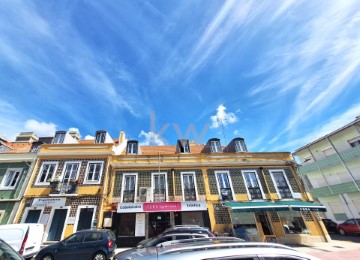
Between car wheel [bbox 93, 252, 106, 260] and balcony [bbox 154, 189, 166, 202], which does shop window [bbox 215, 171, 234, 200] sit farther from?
car wheel [bbox 93, 252, 106, 260]

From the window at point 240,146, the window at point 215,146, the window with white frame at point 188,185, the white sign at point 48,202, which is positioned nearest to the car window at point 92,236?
the white sign at point 48,202

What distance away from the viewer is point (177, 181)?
15.6 m

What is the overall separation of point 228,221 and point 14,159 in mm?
18783

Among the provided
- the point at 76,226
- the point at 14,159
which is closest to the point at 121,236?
the point at 76,226

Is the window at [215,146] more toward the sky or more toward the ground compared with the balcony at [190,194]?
more toward the sky

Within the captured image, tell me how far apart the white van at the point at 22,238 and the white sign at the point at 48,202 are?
494 centimetres

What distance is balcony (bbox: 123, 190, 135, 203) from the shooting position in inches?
572

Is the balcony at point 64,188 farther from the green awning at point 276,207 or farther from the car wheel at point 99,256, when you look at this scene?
the green awning at point 276,207

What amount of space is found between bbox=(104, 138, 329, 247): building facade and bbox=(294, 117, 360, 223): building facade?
30.1 ft

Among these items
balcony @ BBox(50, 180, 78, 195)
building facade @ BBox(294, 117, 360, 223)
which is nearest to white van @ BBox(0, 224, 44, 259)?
balcony @ BBox(50, 180, 78, 195)

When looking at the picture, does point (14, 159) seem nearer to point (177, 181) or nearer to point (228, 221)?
point (177, 181)

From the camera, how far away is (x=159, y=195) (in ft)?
49.0

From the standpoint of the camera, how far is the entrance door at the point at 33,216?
13.6 meters

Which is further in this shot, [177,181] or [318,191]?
[318,191]
